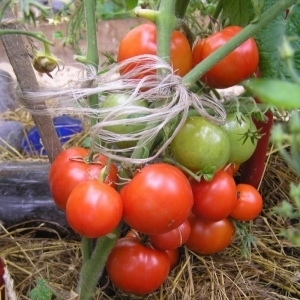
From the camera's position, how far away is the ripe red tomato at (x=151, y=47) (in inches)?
29.6

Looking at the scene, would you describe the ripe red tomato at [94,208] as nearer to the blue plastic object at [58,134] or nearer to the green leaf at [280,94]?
the green leaf at [280,94]

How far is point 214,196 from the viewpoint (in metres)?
0.77

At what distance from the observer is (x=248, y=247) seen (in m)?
1.02

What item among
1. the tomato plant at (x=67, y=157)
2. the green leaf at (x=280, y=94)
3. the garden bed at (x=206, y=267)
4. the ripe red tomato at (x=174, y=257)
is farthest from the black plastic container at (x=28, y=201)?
the green leaf at (x=280, y=94)

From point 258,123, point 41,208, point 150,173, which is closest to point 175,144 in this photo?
point 150,173

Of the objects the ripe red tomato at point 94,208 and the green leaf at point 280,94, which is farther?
the ripe red tomato at point 94,208

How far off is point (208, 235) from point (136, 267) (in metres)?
0.16

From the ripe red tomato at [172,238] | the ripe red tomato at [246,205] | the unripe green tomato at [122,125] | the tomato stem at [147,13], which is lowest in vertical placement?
the ripe red tomato at [246,205]

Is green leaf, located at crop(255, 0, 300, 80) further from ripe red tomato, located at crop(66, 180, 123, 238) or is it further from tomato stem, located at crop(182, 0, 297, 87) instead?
ripe red tomato, located at crop(66, 180, 123, 238)

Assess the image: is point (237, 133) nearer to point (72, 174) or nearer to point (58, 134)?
point (72, 174)

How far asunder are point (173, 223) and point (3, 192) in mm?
680

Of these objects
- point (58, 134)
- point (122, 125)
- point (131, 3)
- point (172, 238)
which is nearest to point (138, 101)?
point (122, 125)

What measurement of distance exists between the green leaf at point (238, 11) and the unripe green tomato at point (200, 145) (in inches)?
8.7

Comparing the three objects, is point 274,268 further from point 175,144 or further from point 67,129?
point 67,129
